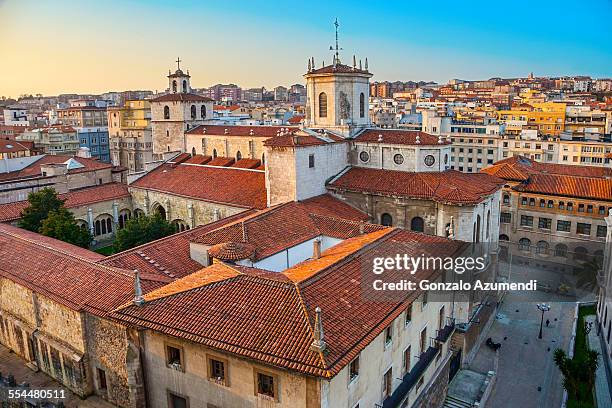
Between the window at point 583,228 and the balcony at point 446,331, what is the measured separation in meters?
21.0

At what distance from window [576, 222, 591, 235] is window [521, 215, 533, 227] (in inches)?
135

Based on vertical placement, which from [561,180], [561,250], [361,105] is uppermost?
[361,105]

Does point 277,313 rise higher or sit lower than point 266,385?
higher

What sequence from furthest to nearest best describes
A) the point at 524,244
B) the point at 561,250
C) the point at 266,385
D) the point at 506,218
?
the point at 506,218, the point at 524,244, the point at 561,250, the point at 266,385

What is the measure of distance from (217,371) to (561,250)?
33.9 metres

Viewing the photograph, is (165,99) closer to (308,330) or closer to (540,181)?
(540,181)

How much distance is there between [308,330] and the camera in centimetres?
1339

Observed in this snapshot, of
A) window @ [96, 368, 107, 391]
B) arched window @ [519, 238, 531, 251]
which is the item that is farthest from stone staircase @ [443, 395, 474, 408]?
arched window @ [519, 238, 531, 251]

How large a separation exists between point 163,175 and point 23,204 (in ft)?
34.9

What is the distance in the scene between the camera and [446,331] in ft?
73.0

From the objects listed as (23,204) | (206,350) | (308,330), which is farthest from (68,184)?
(308,330)

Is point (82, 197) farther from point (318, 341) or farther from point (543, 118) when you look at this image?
point (543, 118)

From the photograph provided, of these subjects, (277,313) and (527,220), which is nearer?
(277,313)

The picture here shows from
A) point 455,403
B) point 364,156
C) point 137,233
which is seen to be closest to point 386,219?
point 364,156
